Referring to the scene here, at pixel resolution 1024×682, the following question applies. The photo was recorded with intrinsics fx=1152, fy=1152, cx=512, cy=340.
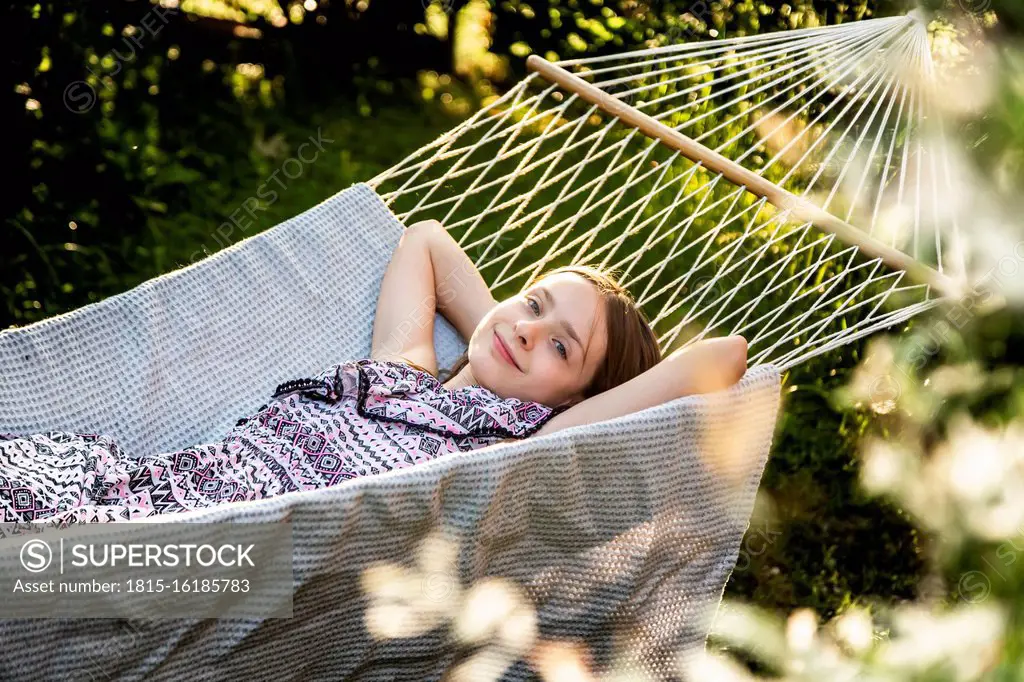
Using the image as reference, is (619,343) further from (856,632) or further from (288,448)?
(856,632)

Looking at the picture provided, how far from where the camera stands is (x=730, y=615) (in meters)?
0.33

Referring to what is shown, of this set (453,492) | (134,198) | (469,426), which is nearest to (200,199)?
(134,198)

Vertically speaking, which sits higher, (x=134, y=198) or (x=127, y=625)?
(x=134, y=198)

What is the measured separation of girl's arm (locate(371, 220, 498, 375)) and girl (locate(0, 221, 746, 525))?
11 centimetres

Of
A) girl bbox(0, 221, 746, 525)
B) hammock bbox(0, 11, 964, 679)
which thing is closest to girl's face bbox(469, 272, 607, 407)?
girl bbox(0, 221, 746, 525)

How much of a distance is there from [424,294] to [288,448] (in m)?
0.51

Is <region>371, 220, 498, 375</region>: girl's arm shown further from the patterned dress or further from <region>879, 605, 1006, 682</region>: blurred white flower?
<region>879, 605, 1006, 682</region>: blurred white flower

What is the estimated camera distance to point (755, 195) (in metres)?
2.64

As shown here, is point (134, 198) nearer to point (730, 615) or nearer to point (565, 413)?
point (565, 413)

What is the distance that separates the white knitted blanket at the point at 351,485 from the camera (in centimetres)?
137

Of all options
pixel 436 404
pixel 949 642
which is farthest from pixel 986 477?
pixel 436 404

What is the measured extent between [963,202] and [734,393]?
155 centimetres

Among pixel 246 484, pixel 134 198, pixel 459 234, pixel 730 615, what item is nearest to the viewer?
pixel 730 615

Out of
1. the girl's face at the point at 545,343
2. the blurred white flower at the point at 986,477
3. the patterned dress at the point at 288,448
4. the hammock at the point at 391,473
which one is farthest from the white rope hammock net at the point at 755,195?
the blurred white flower at the point at 986,477
